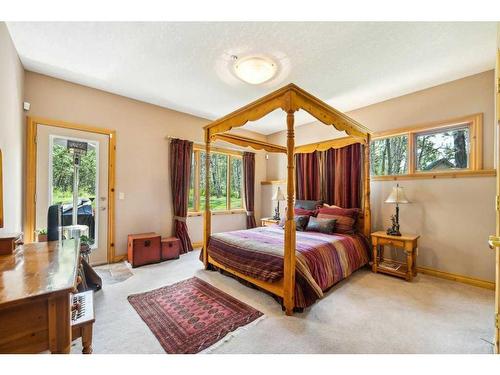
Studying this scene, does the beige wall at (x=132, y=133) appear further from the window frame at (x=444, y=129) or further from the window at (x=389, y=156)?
the window frame at (x=444, y=129)

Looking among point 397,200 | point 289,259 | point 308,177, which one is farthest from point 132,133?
point 397,200

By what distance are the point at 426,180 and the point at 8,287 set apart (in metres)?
4.06

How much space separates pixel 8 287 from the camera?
0.90 m

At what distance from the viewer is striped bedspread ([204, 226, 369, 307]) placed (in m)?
2.12

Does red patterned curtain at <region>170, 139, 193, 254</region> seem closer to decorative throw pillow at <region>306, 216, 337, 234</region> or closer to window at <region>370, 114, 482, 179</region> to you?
decorative throw pillow at <region>306, 216, 337, 234</region>

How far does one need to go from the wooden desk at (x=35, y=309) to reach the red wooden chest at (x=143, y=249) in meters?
2.18

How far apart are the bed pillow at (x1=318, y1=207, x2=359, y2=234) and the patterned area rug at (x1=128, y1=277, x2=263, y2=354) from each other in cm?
191

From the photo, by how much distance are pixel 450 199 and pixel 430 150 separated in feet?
2.38

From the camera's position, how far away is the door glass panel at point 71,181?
2910mm

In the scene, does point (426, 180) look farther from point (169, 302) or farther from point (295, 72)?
point (169, 302)

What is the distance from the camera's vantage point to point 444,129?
2.94 metres

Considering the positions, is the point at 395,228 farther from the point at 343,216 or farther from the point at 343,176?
the point at 343,176

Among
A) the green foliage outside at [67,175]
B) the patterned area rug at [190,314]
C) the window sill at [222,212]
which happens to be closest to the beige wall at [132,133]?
the window sill at [222,212]
